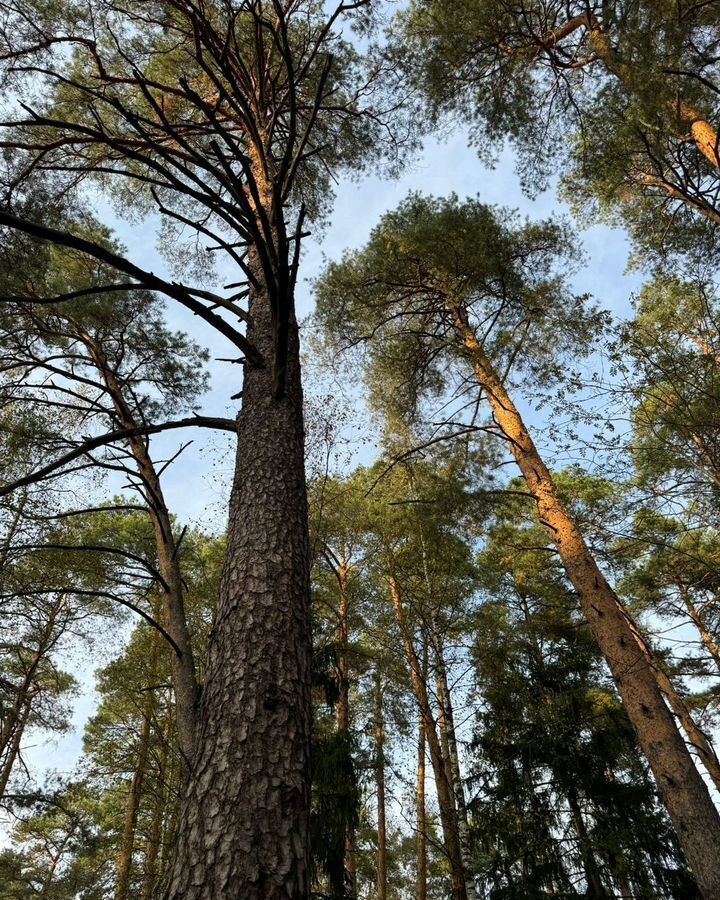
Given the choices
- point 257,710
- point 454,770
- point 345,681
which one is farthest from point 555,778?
point 257,710

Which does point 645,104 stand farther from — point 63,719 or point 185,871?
point 63,719

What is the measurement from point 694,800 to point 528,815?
424 cm

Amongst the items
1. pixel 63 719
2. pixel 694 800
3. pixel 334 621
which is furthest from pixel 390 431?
pixel 63 719

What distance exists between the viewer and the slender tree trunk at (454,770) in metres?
5.41

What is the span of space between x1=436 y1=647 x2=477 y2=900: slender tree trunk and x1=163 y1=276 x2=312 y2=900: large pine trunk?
16.5 ft

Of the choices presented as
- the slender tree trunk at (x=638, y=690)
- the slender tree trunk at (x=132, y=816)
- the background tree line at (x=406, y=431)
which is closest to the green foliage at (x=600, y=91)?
the background tree line at (x=406, y=431)

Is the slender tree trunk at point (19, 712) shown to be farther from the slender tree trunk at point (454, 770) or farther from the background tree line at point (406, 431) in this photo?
the slender tree trunk at point (454, 770)

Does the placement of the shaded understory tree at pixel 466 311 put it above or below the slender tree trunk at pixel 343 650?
above

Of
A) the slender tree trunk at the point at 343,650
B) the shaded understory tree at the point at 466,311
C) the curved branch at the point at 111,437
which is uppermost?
the shaded understory tree at the point at 466,311

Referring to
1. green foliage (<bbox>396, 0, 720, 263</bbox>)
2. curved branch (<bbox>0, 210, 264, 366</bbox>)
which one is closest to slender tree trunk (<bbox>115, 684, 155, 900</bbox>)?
curved branch (<bbox>0, 210, 264, 366</bbox>)

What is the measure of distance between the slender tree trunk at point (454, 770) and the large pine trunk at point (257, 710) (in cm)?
502

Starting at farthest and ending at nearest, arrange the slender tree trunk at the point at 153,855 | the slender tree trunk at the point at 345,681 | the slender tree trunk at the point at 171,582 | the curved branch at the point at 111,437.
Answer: the slender tree trunk at the point at 153,855 < the slender tree trunk at the point at 345,681 < the slender tree trunk at the point at 171,582 < the curved branch at the point at 111,437

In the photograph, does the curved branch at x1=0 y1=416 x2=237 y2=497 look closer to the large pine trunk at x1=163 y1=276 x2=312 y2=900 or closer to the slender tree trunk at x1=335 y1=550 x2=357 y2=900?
the large pine trunk at x1=163 y1=276 x2=312 y2=900

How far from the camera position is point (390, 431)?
31.6 ft
